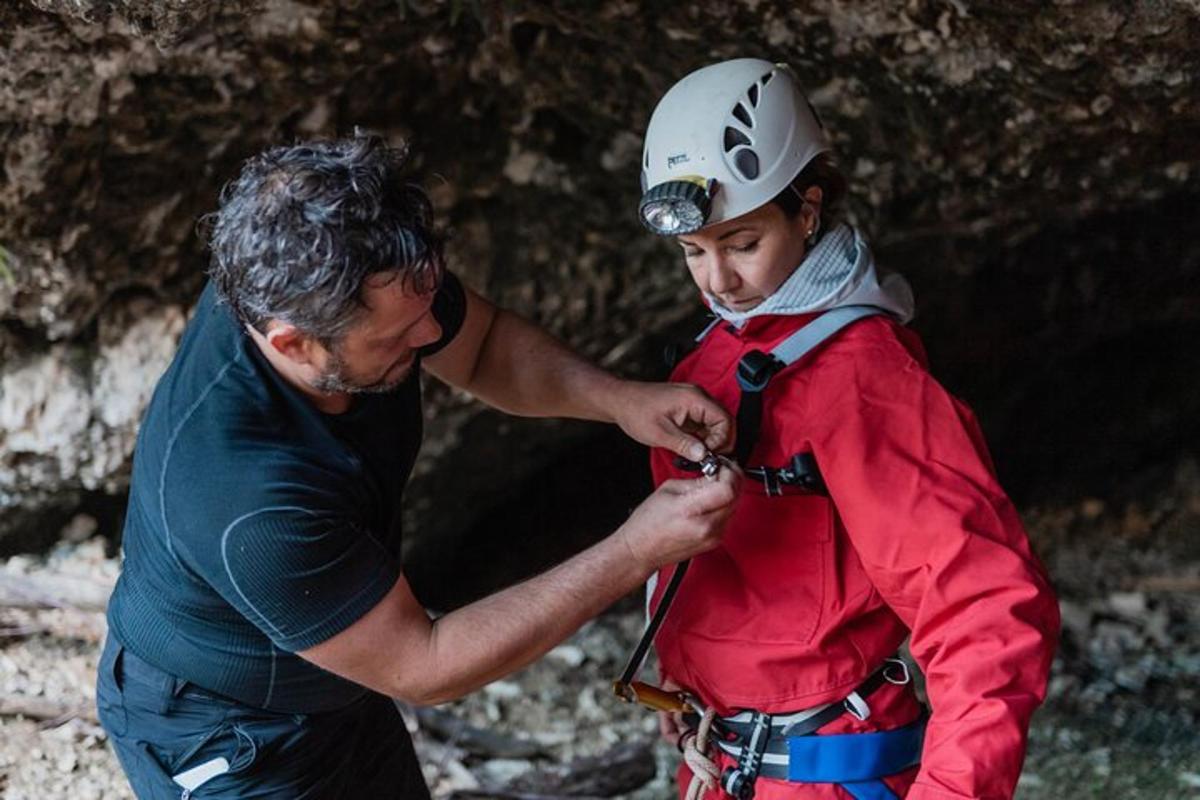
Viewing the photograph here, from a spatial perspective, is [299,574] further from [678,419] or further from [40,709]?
[40,709]

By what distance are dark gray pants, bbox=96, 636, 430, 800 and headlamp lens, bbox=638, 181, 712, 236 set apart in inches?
54.1

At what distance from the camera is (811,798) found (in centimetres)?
282

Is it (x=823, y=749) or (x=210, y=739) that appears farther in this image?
(x=210, y=739)

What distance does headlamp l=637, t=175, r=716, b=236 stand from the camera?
277cm

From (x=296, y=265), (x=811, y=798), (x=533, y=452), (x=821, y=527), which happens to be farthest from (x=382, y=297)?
(x=533, y=452)

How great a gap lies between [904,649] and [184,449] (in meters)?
4.30

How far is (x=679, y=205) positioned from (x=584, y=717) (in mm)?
3184

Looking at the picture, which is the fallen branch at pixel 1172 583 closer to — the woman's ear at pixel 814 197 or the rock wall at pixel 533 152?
the rock wall at pixel 533 152

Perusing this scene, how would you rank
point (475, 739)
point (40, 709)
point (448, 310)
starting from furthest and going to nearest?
point (475, 739) → point (40, 709) → point (448, 310)

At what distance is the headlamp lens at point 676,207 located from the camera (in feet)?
9.07

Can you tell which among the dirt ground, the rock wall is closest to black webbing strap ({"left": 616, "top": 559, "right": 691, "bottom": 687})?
the rock wall

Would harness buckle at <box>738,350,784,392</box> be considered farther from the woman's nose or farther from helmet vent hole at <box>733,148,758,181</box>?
helmet vent hole at <box>733,148,758,181</box>

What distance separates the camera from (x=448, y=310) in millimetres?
A: 3416

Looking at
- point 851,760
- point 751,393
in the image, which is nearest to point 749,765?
point 851,760
